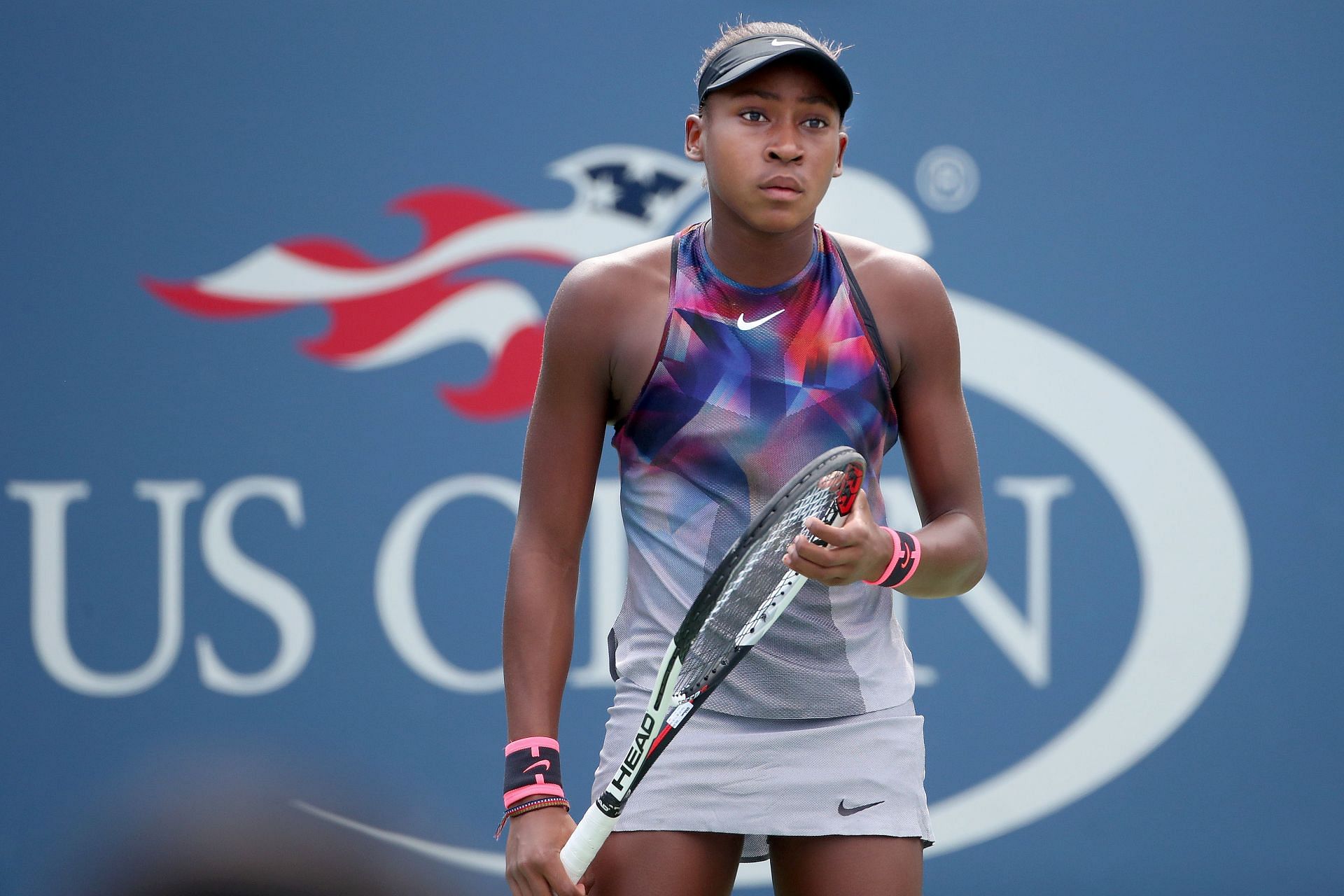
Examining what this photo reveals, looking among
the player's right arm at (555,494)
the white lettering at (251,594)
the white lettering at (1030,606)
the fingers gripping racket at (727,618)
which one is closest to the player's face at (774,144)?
the player's right arm at (555,494)

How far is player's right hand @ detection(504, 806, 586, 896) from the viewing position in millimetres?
1880

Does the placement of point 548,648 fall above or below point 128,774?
above

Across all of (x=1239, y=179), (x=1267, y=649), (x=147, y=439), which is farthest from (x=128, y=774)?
(x=1239, y=179)

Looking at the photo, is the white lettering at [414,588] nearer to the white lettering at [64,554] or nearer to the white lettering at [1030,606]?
the white lettering at [64,554]

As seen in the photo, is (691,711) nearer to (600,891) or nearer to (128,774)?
(600,891)

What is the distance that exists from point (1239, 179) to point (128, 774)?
12.0ft

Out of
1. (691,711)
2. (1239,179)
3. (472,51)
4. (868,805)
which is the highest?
(472,51)

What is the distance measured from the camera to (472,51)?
4129 mm

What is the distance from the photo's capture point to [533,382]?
414 centimetres

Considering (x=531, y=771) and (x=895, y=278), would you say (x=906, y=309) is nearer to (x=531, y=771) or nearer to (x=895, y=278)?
(x=895, y=278)

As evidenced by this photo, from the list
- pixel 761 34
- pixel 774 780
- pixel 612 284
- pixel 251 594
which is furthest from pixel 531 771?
pixel 251 594

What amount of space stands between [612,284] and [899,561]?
1.88 feet

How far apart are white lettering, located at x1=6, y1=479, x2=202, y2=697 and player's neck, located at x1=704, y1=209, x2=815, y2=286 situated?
250cm

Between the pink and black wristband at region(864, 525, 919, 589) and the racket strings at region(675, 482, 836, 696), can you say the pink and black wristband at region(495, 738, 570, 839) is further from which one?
the pink and black wristband at region(864, 525, 919, 589)
